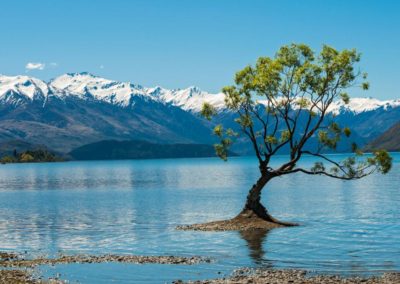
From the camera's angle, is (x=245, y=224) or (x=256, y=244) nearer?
(x=256, y=244)

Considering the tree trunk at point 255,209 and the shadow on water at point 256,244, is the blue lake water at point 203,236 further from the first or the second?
the tree trunk at point 255,209

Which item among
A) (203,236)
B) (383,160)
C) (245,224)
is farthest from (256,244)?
(383,160)

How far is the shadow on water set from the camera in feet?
163

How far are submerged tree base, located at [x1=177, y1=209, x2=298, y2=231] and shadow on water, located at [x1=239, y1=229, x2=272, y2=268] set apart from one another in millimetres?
2128

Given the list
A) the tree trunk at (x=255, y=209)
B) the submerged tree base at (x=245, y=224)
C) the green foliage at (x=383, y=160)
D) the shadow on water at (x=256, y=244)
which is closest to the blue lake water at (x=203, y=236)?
the shadow on water at (x=256, y=244)

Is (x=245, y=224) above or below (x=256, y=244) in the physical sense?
above

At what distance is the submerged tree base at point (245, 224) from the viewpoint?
236 feet

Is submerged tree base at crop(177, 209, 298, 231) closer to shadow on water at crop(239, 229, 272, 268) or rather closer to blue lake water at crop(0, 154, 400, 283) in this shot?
shadow on water at crop(239, 229, 272, 268)

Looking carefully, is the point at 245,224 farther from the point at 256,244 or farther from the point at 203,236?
the point at 256,244

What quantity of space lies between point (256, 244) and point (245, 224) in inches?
545

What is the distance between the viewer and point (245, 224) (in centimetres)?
7300

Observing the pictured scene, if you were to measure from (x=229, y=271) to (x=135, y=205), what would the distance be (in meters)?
75.5

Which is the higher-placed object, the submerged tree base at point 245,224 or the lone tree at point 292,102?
the lone tree at point 292,102

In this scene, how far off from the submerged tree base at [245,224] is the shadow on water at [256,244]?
2128 millimetres
